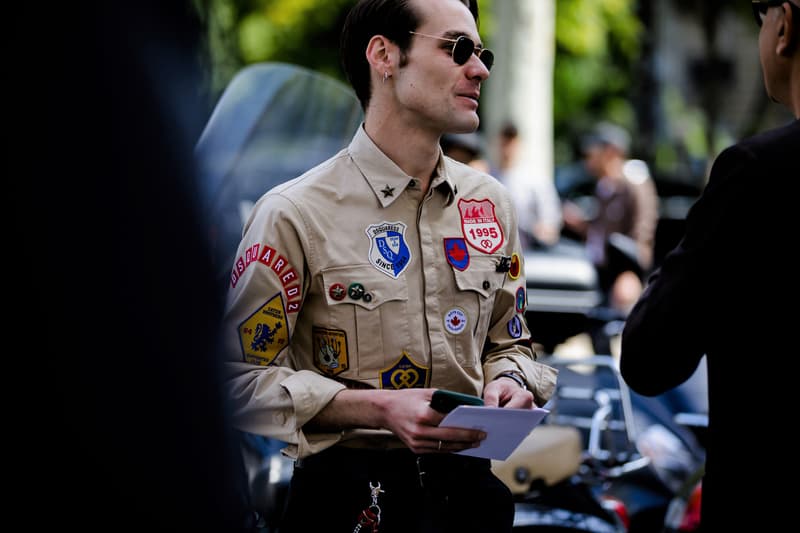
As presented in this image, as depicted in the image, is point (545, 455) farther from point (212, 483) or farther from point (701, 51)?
point (701, 51)

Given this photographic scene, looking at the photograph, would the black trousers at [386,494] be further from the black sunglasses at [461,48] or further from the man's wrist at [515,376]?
the black sunglasses at [461,48]

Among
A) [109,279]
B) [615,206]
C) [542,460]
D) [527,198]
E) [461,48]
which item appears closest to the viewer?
[109,279]

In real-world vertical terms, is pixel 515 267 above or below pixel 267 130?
below

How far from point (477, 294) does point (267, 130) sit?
1.05 m

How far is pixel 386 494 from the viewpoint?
2.22 m

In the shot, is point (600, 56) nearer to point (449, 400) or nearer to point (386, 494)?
point (386, 494)

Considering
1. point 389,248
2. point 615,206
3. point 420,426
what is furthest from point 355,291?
point 615,206

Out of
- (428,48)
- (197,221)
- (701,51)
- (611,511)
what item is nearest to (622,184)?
(611,511)

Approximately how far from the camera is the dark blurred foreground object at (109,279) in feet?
3.37

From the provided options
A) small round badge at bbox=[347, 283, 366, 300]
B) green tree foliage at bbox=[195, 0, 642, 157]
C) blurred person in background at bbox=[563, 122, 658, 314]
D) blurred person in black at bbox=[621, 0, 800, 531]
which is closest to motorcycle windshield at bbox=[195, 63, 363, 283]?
small round badge at bbox=[347, 283, 366, 300]

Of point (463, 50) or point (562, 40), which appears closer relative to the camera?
point (463, 50)

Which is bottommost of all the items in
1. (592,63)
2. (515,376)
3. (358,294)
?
(592,63)

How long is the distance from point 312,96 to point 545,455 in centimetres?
134

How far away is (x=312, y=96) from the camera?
11.2 ft
